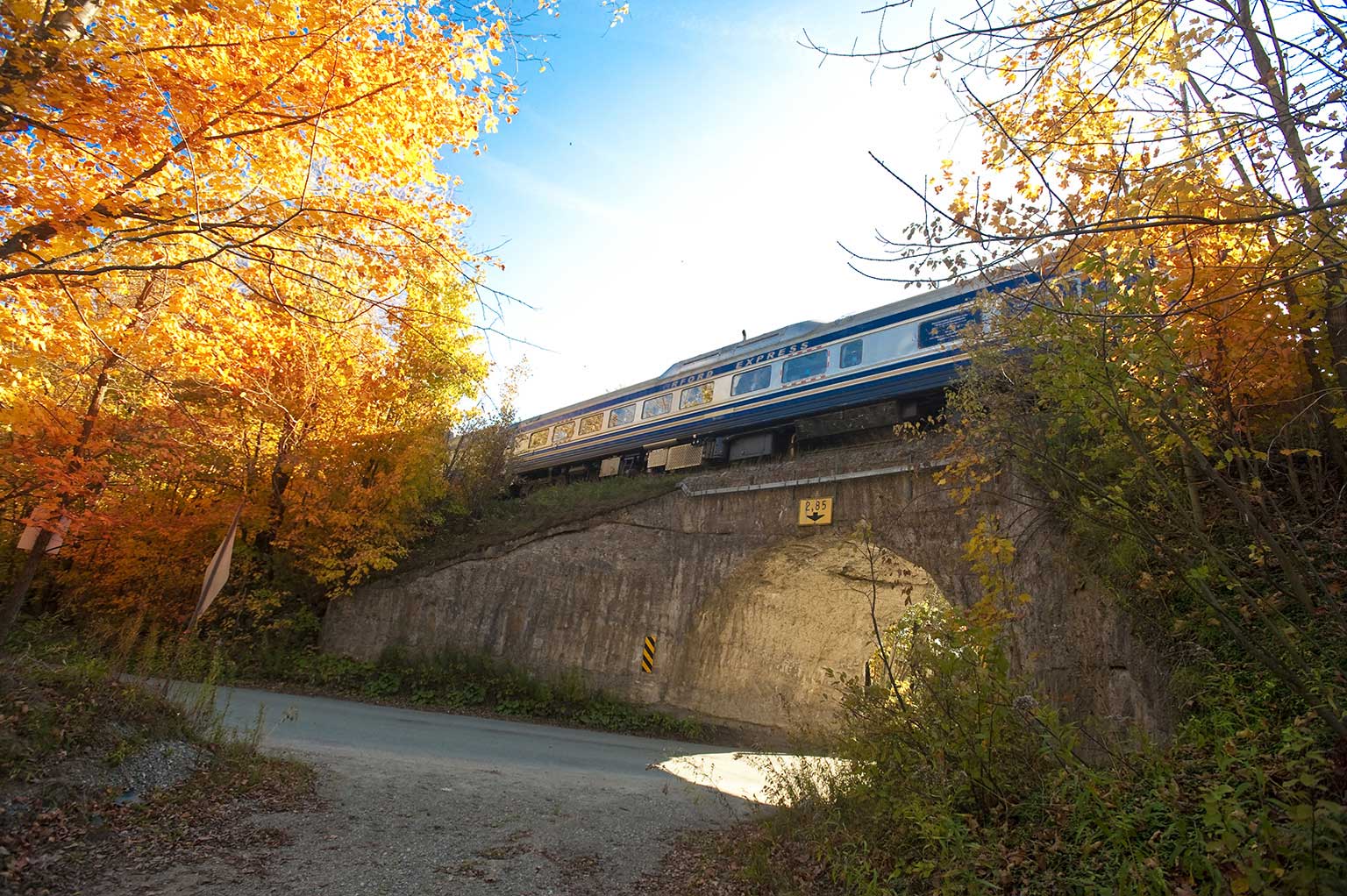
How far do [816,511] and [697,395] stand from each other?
223 inches

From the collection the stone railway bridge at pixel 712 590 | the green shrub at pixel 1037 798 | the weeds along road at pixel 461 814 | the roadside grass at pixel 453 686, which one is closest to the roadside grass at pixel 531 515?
the stone railway bridge at pixel 712 590

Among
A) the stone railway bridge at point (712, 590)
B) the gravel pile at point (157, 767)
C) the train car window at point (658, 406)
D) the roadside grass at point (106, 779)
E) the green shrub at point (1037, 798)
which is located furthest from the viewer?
the train car window at point (658, 406)

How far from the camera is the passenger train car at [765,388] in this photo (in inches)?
497

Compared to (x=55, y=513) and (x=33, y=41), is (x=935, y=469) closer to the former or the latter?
(x=33, y=41)

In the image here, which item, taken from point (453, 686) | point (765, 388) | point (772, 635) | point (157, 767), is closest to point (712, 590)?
point (772, 635)

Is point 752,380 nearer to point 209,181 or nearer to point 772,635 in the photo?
point 772,635

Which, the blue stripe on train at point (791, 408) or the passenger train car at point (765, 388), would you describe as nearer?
the blue stripe on train at point (791, 408)

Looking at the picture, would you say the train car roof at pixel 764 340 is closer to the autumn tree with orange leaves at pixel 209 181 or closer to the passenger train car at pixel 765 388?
the passenger train car at pixel 765 388

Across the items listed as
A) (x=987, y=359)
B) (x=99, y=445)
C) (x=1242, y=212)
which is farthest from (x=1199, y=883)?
(x=99, y=445)

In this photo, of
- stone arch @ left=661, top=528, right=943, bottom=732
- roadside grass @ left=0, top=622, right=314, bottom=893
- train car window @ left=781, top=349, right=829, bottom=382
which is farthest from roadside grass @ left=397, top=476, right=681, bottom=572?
roadside grass @ left=0, top=622, right=314, bottom=893

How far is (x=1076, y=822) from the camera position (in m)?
3.64

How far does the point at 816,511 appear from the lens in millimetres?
13484

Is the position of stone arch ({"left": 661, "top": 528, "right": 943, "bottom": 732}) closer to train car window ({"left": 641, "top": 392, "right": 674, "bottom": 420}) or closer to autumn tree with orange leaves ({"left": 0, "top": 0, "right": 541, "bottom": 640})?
train car window ({"left": 641, "top": 392, "right": 674, "bottom": 420})

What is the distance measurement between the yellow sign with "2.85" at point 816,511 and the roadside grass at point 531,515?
11.9ft
